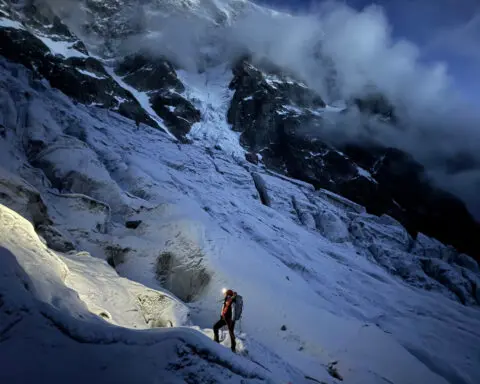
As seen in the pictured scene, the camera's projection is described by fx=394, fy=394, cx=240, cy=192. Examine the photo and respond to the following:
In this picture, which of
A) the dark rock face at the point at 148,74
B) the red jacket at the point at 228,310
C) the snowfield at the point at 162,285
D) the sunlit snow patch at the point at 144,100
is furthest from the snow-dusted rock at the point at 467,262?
the dark rock face at the point at 148,74

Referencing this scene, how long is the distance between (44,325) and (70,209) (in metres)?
22.4

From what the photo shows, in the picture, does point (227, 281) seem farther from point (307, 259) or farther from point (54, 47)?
point (54, 47)

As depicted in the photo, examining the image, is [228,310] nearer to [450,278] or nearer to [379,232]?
[450,278]

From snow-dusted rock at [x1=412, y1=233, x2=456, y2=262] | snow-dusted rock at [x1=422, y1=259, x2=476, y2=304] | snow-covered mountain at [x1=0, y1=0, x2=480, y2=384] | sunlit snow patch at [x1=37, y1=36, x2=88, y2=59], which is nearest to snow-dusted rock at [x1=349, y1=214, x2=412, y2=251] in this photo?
snow-covered mountain at [x1=0, y1=0, x2=480, y2=384]

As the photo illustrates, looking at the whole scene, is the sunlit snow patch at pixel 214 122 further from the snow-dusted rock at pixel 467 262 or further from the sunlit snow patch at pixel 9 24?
the snow-dusted rock at pixel 467 262

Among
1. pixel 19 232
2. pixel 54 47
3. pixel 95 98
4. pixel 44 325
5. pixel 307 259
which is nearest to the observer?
pixel 44 325

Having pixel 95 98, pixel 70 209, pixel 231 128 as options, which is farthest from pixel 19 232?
pixel 231 128

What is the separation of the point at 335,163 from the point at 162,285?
6046 inches

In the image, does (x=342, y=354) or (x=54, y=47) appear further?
(x=54, y=47)

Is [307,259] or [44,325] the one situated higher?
[307,259]

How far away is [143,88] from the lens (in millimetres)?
182125

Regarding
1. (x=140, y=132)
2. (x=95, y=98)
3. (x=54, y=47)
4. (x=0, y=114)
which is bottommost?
(x=0, y=114)

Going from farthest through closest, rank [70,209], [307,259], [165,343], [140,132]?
[140,132]
[307,259]
[70,209]
[165,343]

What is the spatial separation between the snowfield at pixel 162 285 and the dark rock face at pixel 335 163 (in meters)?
105
